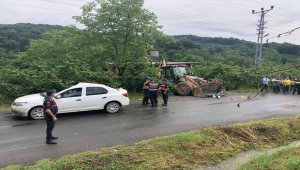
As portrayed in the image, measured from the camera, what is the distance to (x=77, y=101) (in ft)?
50.0

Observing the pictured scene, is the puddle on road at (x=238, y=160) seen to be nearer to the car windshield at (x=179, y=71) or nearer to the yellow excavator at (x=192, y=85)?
the yellow excavator at (x=192, y=85)

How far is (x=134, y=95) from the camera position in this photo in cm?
2325

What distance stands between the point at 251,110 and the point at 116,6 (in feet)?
33.8

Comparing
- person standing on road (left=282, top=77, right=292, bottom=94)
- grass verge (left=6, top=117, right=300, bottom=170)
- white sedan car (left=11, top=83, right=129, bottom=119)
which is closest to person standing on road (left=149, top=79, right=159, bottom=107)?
white sedan car (left=11, top=83, right=129, bottom=119)

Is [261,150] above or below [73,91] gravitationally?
below

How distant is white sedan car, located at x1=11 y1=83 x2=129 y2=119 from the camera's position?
14414mm

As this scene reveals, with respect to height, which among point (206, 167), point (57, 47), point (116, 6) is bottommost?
point (206, 167)

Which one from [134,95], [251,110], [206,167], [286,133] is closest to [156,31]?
[134,95]

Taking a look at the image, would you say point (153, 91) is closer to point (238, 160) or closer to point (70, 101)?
point (70, 101)

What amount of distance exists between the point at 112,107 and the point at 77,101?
68.5 inches

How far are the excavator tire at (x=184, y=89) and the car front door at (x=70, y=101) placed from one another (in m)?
10.2

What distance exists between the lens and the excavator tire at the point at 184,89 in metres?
24.0

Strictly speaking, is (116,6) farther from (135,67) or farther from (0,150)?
(0,150)

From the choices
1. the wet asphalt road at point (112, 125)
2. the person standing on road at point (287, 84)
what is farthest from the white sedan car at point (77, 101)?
the person standing on road at point (287, 84)
